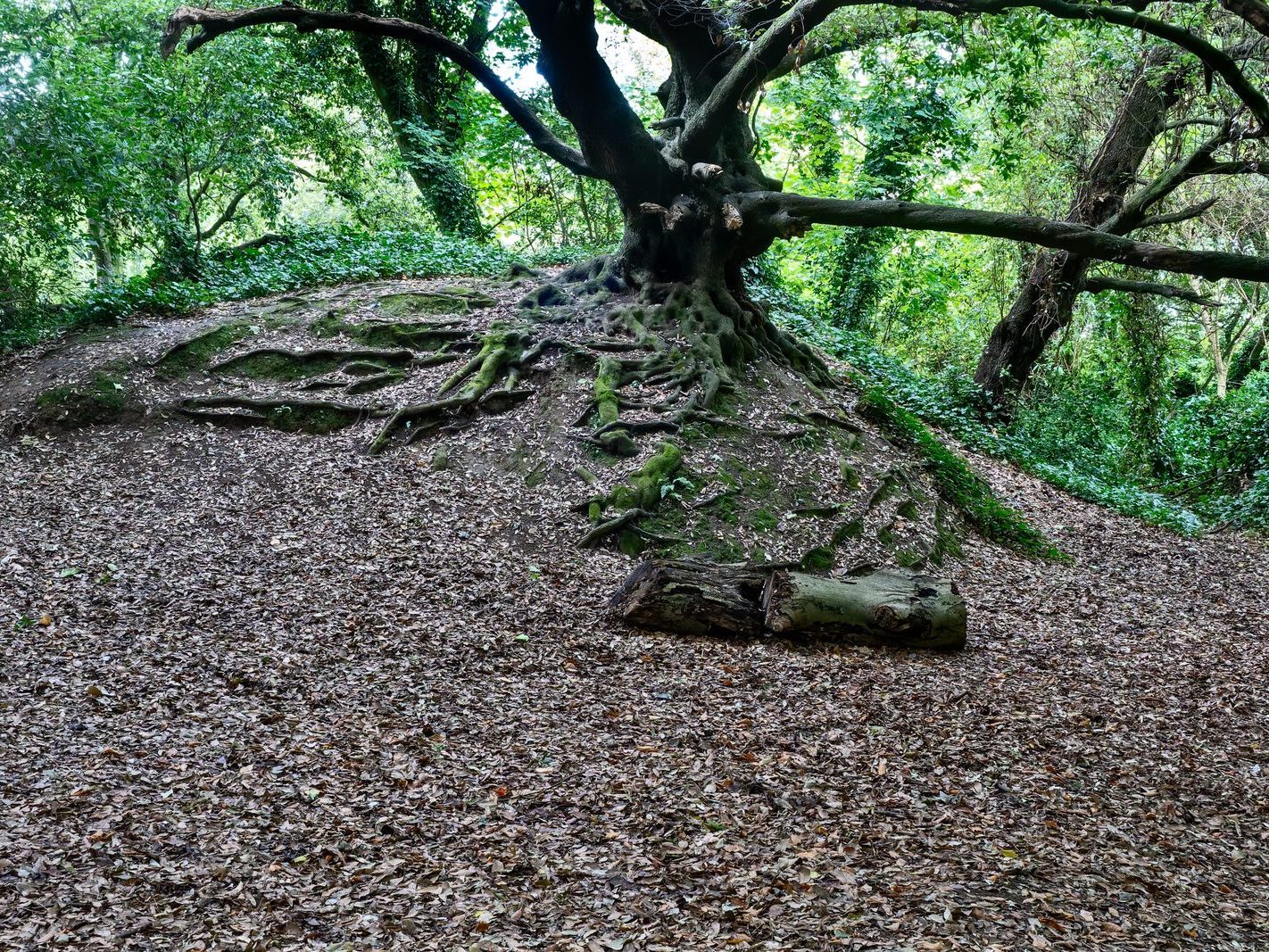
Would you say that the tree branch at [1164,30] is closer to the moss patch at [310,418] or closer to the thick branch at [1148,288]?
the thick branch at [1148,288]

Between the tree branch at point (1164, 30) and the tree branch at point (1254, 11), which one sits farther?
the tree branch at point (1164, 30)

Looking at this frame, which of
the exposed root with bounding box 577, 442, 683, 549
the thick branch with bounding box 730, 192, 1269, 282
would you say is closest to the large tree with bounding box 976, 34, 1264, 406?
the thick branch with bounding box 730, 192, 1269, 282

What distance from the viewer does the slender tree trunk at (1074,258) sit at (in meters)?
14.2

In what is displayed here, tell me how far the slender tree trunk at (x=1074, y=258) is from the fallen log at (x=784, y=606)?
9423 mm

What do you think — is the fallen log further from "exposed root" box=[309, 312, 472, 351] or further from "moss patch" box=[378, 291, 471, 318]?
"moss patch" box=[378, 291, 471, 318]

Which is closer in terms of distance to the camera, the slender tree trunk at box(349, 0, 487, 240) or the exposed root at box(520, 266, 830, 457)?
the exposed root at box(520, 266, 830, 457)

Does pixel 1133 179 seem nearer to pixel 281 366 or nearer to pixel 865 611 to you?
pixel 865 611

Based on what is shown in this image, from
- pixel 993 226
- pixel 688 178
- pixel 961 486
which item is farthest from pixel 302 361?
pixel 961 486

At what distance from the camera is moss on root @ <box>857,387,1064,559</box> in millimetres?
10219

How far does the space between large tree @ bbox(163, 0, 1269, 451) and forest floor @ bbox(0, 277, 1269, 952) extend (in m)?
2.81

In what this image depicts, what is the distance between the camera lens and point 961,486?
10.7 meters

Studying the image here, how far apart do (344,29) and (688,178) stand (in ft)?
14.0

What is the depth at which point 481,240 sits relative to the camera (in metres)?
19.3

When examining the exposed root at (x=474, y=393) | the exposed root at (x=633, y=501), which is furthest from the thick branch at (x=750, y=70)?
the exposed root at (x=633, y=501)
